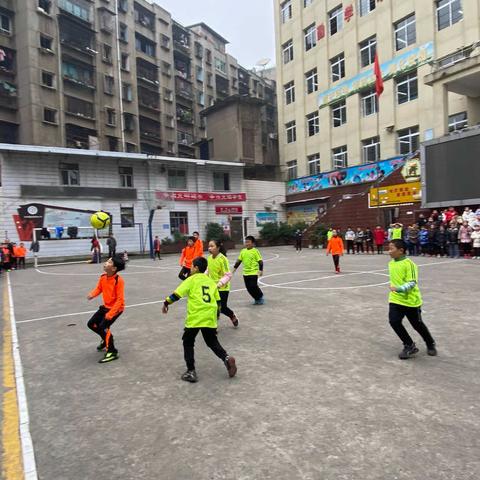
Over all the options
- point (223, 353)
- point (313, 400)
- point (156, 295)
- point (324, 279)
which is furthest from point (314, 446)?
point (324, 279)

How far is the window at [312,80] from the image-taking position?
1366 inches

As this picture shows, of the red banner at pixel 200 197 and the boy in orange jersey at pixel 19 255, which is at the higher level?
the red banner at pixel 200 197

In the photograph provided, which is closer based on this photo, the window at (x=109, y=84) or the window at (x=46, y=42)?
the window at (x=46, y=42)

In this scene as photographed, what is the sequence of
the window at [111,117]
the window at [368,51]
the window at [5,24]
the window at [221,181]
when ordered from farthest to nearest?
the window at [111,117] < the window at [221,181] < the window at [5,24] < the window at [368,51]

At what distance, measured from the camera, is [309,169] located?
35.8 m

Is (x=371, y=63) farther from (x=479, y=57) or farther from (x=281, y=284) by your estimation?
(x=281, y=284)

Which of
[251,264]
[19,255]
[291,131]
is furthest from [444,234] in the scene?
[19,255]

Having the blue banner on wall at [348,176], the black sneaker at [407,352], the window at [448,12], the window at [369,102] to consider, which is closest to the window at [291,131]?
the blue banner on wall at [348,176]

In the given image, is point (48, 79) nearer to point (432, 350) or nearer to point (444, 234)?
point (444, 234)

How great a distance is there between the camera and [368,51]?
2955 cm

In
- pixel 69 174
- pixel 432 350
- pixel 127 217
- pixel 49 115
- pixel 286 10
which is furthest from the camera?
pixel 286 10

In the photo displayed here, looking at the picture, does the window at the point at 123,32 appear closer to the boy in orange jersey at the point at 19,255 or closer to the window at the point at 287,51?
the window at the point at 287,51

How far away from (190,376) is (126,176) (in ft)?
95.8

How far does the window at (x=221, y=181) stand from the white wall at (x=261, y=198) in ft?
5.81
